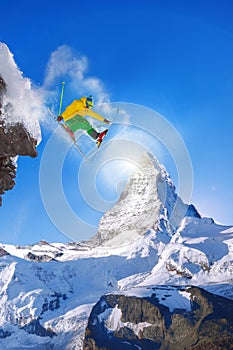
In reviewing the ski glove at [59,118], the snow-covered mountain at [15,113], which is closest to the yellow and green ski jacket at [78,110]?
the ski glove at [59,118]

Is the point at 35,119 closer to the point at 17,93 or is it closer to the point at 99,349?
the point at 17,93

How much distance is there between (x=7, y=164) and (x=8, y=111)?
12.9ft

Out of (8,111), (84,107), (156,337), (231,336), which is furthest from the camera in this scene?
(156,337)

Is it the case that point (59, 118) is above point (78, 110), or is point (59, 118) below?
above

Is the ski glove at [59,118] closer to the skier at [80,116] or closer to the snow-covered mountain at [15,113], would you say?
the skier at [80,116]

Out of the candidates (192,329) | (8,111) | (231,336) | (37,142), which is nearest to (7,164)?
(37,142)

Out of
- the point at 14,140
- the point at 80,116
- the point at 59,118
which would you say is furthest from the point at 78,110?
the point at 14,140

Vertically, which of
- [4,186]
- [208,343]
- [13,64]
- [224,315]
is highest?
[224,315]

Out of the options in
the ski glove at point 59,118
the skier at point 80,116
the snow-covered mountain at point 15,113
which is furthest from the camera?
A: the ski glove at point 59,118

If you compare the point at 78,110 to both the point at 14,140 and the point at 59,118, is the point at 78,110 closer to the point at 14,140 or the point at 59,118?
the point at 59,118

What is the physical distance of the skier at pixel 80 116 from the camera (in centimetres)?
2080

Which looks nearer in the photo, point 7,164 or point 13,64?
point 13,64

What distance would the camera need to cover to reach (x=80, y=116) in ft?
70.9

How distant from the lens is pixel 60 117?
866 inches
